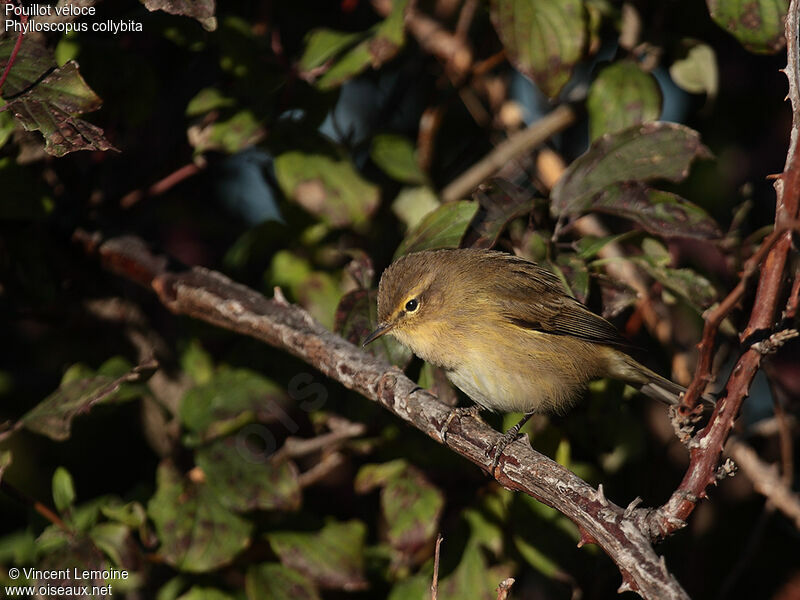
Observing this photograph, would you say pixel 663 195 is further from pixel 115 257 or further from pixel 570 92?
pixel 115 257

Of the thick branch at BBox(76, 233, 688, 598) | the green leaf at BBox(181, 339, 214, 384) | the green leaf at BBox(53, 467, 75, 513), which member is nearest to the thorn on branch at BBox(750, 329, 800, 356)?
the thick branch at BBox(76, 233, 688, 598)

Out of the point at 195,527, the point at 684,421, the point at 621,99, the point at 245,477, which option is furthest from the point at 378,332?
the point at 684,421

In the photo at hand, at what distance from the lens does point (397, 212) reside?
366 cm

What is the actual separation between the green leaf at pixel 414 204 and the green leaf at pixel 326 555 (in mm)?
1405

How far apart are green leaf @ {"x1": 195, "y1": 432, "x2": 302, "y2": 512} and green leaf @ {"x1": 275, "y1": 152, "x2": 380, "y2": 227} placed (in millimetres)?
972

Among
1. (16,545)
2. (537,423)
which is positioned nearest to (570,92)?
(537,423)

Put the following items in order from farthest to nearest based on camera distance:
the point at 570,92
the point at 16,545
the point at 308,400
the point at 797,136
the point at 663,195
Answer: the point at 570,92
the point at 308,400
the point at 16,545
the point at 663,195
the point at 797,136

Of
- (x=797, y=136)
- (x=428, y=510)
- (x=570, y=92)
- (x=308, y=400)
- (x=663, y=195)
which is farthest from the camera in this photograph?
(x=570, y=92)

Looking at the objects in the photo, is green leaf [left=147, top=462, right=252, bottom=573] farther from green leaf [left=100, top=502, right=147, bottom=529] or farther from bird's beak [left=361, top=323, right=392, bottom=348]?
bird's beak [left=361, top=323, right=392, bottom=348]

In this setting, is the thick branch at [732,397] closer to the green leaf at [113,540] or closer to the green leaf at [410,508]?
the green leaf at [410,508]

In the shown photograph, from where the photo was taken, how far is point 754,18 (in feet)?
8.81

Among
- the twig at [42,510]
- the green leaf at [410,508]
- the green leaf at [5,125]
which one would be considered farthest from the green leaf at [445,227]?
the twig at [42,510]

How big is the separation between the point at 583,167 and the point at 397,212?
1.06 meters

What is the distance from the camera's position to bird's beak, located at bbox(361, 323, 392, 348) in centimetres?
297
